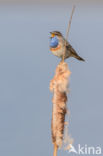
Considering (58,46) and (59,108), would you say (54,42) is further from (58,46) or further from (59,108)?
(59,108)

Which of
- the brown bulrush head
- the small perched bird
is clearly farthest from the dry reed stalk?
the small perched bird

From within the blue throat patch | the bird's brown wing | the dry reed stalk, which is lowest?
the dry reed stalk

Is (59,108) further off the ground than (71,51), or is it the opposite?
(71,51)

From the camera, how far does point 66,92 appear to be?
127 inches

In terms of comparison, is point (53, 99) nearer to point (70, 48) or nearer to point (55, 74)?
point (55, 74)

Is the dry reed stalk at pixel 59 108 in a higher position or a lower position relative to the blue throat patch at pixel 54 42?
lower

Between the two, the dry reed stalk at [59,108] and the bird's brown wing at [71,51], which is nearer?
the dry reed stalk at [59,108]

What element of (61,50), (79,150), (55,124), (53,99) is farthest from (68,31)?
(61,50)

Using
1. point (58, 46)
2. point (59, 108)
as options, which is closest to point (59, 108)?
point (59, 108)

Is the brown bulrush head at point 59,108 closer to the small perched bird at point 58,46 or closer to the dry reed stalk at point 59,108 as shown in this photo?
the dry reed stalk at point 59,108

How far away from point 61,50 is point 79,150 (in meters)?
2.15

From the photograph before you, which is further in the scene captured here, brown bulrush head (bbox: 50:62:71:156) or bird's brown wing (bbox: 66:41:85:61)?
bird's brown wing (bbox: 66:41:85:61)

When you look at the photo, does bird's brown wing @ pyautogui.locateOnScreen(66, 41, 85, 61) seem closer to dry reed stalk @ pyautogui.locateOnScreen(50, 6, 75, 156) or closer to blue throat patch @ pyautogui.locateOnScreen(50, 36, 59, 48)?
blue throat patch @ pyautogui.locateOnScreen(50, 36, 59, 48)

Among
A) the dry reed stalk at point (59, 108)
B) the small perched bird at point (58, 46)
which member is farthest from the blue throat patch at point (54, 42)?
the dry reed stalk at point (59, 108)
